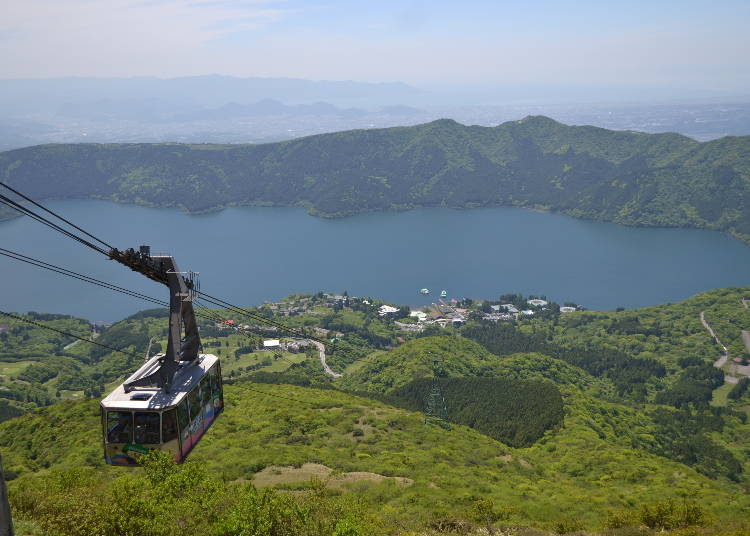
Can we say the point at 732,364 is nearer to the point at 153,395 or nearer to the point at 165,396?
the point at 165,396

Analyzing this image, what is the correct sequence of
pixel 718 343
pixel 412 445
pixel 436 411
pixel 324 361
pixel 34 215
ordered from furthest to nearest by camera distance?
pixel 718 343 < pixel 324 361 < pixel 436 411 < pixel 412 445 < pixel 34 215

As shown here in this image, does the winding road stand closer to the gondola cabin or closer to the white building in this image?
the white building

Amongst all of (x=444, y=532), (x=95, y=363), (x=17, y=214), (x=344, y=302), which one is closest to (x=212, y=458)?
(x=444, y=532)

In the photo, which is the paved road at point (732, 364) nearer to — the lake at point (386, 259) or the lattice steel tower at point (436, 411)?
the lake at point (386, 259)

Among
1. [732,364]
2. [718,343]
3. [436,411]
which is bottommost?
[732,364]

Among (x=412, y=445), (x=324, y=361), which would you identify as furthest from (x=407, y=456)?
(x=324, y=361)

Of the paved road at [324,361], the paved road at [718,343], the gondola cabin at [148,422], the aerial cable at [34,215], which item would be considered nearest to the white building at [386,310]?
the paved road at [324,361]

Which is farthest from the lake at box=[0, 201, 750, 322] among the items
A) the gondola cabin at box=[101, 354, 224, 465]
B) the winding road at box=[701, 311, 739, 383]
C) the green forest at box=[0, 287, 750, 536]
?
the gondola cabin at box=[101, 354, 224, 465]
